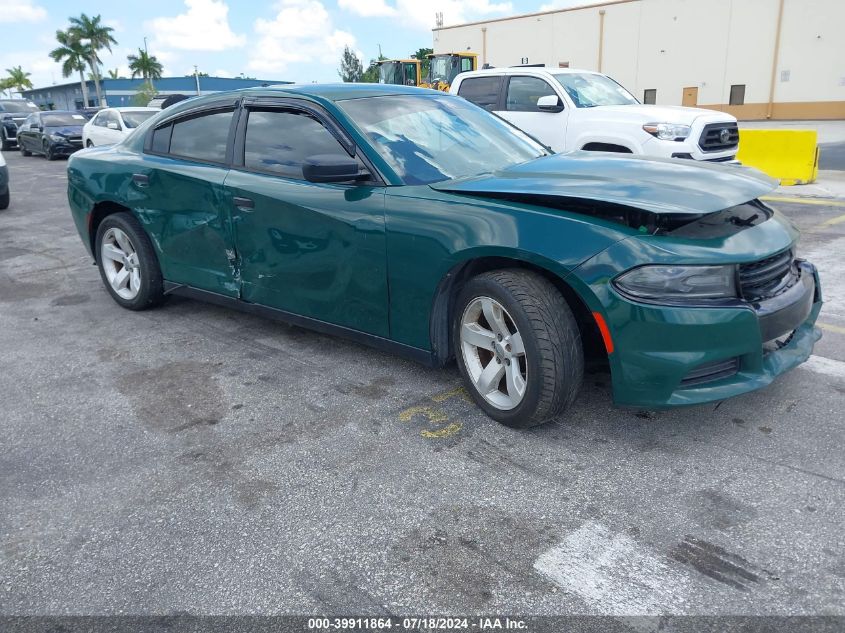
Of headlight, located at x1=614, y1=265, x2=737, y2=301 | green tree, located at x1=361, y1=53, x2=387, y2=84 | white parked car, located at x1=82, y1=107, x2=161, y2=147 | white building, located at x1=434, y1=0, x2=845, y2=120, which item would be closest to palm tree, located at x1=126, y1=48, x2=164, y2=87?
green tree, located at x1=361, y1=53, x2=387, y2=84

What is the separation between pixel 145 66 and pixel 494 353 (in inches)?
3475

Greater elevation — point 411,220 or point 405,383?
point 411,220

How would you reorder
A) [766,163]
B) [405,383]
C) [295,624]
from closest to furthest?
[295,624] < [405,383] < [766,163]

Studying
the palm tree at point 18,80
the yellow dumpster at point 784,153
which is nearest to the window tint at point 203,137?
the yellow dumpster at point 784,153

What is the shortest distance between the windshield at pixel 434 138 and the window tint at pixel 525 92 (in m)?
5.61

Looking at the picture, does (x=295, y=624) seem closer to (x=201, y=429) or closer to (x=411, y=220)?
(x=201, y=429)

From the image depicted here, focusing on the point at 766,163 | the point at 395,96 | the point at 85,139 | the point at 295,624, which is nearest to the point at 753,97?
the point at 766,163

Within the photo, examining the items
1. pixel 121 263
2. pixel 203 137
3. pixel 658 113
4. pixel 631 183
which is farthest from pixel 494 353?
pixel 658 113

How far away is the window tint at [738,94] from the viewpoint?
35.3 metres

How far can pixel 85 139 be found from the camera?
1675 centimetres

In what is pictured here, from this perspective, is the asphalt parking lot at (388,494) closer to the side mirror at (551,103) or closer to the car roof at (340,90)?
the car roof at (340,90)

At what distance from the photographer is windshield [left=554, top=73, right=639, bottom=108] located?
9.16 metres

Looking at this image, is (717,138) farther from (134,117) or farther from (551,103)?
(134,117)

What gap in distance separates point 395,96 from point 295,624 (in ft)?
9.86
